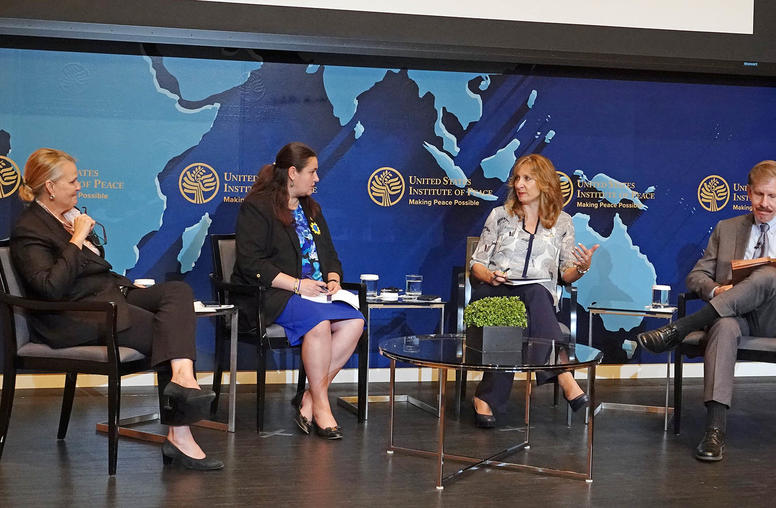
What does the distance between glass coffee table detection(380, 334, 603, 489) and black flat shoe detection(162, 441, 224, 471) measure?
775mm

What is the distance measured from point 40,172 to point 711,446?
3.04 metres

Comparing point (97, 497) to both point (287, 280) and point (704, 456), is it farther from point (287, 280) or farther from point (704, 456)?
point (704, 456)

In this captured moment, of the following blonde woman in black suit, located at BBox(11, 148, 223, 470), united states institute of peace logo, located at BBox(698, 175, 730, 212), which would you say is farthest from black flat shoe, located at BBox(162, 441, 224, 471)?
united states institute of peace logo, located at BBox(698, 175, 730, 212)

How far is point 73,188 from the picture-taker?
381cm

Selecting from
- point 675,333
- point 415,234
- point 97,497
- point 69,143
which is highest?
point 69,143

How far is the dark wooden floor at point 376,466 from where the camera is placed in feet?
10.8

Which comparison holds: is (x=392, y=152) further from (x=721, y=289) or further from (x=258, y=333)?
(x=721, y=289)

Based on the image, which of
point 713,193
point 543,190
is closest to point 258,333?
point 543,190

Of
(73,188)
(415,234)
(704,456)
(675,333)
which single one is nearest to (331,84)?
(415,234)

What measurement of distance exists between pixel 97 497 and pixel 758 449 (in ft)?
9.39

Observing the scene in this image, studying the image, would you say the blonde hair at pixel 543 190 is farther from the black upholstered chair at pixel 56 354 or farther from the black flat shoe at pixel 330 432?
the black upholstered chair at pixel 56 354

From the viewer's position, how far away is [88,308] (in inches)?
136

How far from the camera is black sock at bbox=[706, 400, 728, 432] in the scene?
13.3 ft

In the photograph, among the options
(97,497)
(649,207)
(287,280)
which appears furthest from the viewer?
(649,207)
